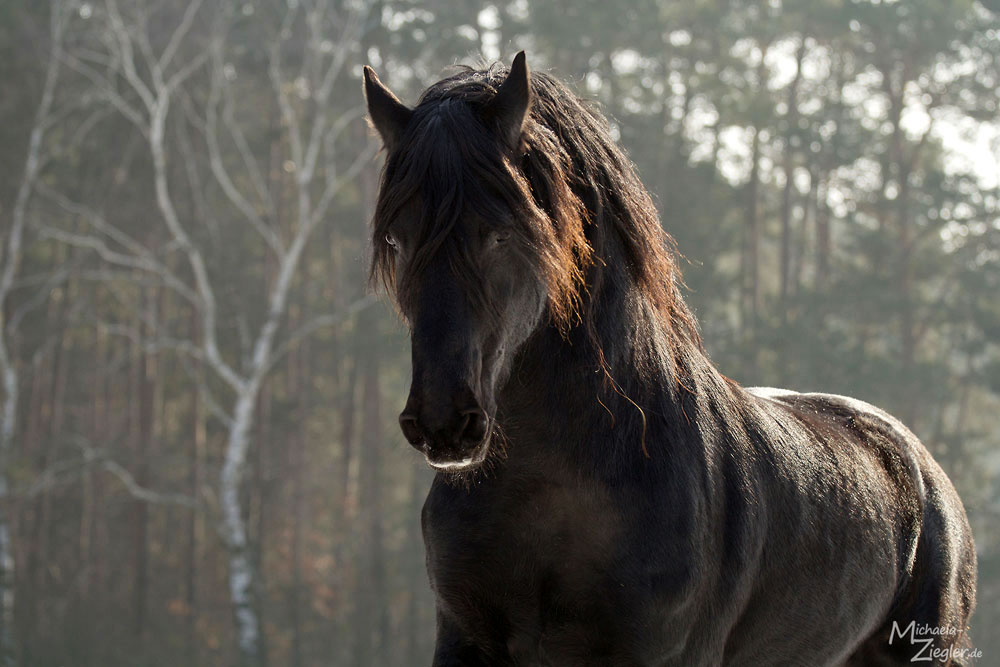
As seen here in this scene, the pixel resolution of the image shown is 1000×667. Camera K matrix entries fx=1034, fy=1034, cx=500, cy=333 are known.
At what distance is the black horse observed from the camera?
2445 mm

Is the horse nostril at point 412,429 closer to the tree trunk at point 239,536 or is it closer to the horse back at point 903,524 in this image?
the horse back at point 903,524

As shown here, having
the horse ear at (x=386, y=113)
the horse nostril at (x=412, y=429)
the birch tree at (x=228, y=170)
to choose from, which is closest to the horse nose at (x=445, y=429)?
the horse nostril at (x=412, y=429)

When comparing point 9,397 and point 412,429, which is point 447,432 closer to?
point 412,429

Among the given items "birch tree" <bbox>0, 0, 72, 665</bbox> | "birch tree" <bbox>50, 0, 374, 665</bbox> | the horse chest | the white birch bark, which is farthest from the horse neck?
the white birch bark

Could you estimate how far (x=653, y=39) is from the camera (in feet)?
83.8

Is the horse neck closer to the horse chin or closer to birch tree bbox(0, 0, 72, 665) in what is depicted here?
the horse chin

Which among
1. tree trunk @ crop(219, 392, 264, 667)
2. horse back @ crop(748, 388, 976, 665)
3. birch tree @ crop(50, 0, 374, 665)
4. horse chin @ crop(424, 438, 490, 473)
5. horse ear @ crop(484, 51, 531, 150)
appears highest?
birch tree @ crop(50, 0, 374, 665)

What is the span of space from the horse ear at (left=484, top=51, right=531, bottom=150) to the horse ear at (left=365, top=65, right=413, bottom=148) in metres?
0.28

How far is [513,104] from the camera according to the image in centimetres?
258

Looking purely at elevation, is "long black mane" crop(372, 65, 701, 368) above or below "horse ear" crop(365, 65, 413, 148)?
below

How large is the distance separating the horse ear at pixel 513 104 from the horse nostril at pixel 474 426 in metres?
0.74

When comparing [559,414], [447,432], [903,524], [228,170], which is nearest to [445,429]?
[447,432]

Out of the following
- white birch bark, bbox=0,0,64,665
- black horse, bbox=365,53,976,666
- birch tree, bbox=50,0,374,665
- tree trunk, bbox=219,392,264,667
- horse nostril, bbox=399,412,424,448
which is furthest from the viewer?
white birch bark, bbox=0,0,64,665

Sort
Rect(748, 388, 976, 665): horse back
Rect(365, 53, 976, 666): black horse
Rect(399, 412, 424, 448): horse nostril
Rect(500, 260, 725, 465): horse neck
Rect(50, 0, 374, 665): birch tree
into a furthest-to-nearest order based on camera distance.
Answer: Rect(50, 0, 374, 665): birch tree
Rect(748, 388, 976, 665): horse back
Rect(500, 260, 725, 465): horse neck
Rect(365, 53, 976, 666): black horse
Rect(399, 412, 424, 448): horse nostril
